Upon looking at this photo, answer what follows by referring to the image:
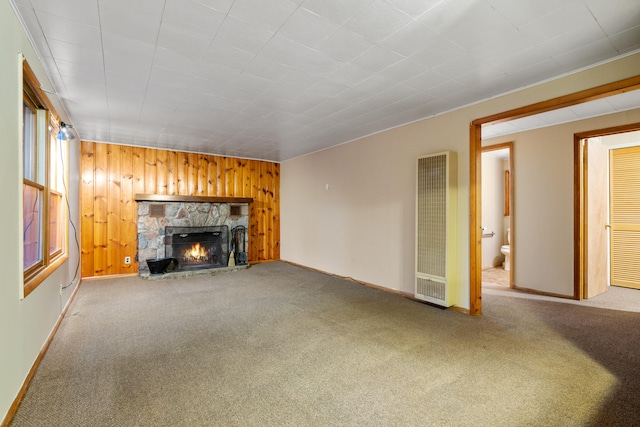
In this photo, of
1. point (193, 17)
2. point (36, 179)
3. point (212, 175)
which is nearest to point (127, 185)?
point (212, 175)

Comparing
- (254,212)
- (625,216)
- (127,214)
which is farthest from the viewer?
(254,212)

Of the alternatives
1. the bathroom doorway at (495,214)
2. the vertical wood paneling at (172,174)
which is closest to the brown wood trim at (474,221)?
the bathroom doorway at (495,214)

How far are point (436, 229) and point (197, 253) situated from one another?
4554 millimetres

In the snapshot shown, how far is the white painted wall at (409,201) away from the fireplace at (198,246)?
6.95 feet

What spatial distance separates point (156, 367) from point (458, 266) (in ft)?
10.4

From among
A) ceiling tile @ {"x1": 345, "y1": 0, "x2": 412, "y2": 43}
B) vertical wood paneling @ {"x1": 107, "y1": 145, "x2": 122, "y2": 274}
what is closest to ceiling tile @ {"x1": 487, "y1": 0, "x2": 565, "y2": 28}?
ceiling tile @ {"x1": 345, "y1": 0, "x2": 412, "y2": 43}

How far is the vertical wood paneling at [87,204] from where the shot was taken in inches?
200

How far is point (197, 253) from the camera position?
5.99 m

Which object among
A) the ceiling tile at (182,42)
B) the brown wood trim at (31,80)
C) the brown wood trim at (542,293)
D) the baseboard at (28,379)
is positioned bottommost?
the brown wood trim at (542,293)

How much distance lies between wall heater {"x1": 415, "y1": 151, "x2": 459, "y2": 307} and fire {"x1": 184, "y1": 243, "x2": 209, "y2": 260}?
4209 millimetres

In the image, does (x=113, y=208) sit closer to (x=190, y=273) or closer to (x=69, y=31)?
(x=190, y=273)

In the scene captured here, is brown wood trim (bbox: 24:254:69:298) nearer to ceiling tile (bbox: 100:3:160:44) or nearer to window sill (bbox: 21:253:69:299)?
window sill (bbox: 21:253:69:299)

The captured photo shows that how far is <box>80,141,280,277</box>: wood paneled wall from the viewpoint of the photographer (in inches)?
203

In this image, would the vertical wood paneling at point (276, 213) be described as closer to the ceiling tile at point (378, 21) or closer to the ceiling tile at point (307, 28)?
the ceiling tile at point (307, 28)
